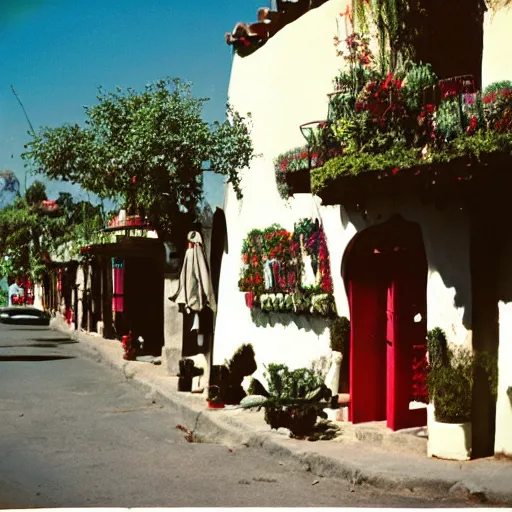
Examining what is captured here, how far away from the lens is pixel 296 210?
1193 centimetres

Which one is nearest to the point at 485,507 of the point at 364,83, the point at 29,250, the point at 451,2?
the point at 364,83

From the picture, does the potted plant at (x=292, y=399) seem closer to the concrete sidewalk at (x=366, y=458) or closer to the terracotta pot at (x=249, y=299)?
the concrete sidewalk at (x=366, y=458)

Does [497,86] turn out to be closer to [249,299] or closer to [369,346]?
[369,346]

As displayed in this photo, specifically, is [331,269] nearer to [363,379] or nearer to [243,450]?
[363,379]

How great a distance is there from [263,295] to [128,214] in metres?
4.52

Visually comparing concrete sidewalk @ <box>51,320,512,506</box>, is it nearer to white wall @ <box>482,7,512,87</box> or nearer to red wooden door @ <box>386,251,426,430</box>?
red wooden door @ <box>386,251,426,430</box>

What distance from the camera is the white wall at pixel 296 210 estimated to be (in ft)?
28.3

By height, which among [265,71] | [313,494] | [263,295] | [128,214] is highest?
[265,71]

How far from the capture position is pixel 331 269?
11008 mm

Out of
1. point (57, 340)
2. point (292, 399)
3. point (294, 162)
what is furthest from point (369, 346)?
point (57, 340)

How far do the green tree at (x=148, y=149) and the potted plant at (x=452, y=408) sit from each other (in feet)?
17.7

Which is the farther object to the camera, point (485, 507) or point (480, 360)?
point (480, 360)

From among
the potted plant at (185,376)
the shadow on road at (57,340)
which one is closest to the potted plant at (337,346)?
the potted plant at (185,376)

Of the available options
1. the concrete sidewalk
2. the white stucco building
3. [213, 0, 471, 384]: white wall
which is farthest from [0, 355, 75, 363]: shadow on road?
the concrete sidewalk
